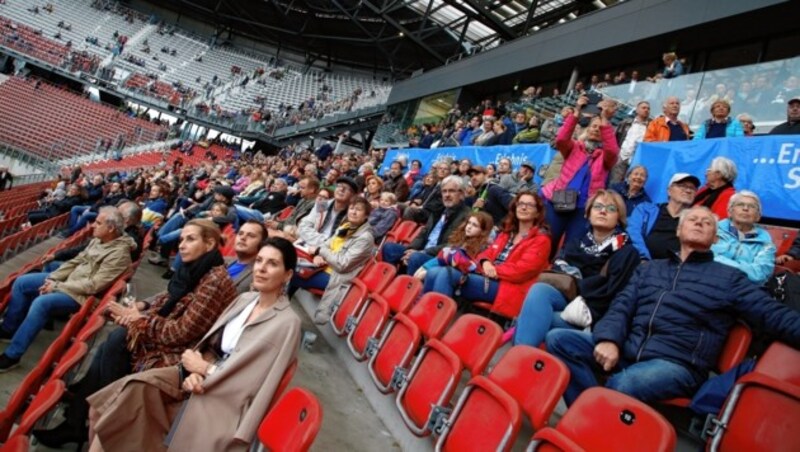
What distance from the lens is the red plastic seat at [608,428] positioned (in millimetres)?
1514

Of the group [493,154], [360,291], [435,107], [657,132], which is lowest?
[360,291]

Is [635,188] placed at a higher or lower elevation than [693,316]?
higher

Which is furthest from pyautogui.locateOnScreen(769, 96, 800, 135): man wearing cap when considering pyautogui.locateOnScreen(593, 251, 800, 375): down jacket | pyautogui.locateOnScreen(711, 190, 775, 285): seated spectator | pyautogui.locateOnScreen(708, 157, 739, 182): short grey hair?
pyautogui.locateOnScreen(593, 251, 800, 375): down jacket

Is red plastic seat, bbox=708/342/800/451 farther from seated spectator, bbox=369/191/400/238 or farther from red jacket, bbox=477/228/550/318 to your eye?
seated spectator, bbox=369/191/400/238

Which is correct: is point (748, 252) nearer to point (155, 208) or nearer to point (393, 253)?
point (393, 253)

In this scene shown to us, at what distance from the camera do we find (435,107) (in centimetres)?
1814

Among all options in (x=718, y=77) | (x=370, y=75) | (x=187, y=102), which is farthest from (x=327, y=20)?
(x=718, y=77)

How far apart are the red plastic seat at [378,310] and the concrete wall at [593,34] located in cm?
874

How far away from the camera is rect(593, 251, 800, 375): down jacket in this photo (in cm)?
209

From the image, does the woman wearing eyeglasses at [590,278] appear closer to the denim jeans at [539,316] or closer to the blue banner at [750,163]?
the denim jeans at [539,316]

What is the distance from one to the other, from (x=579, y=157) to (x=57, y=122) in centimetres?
2579

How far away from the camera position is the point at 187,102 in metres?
30.4

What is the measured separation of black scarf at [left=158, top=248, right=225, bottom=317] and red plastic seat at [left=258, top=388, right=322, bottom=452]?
1086 millimetres

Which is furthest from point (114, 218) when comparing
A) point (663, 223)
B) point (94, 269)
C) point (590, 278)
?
point (663, 223)
